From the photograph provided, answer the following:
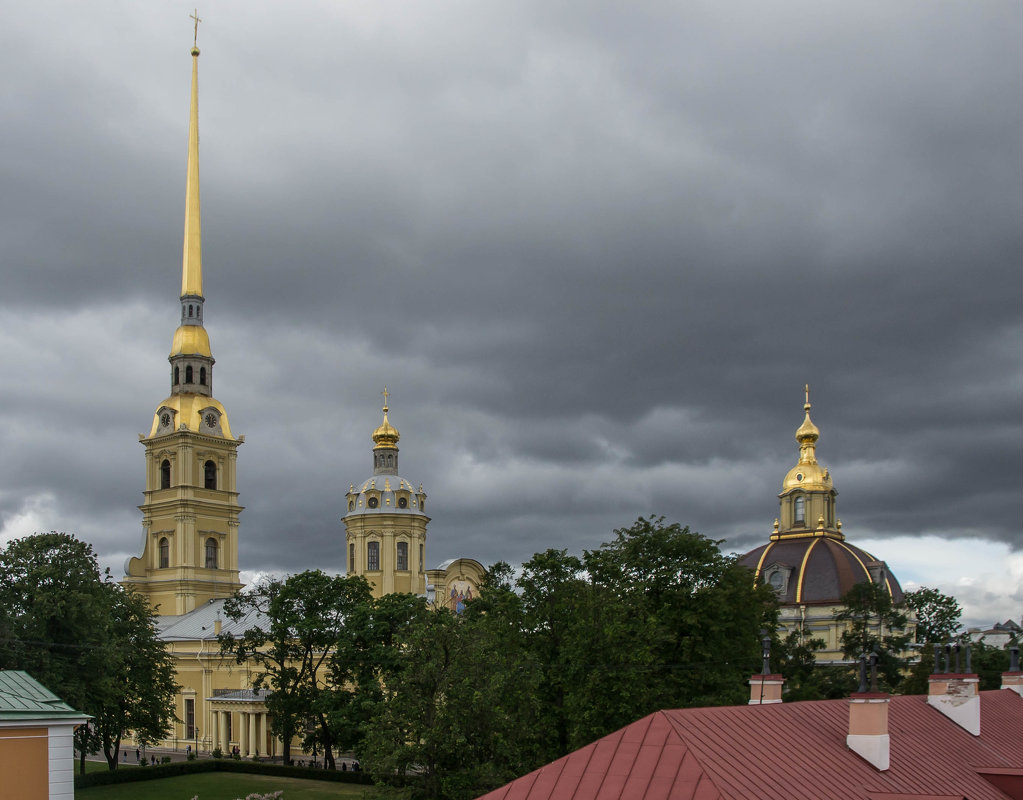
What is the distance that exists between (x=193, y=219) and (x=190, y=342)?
10831mm

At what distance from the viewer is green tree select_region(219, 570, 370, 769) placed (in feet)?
178

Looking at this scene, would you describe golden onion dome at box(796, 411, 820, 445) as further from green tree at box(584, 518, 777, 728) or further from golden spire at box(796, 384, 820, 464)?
green tree at box(584, 518, 777, 728)

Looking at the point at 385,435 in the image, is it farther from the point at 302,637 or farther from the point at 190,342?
the point at 302,637

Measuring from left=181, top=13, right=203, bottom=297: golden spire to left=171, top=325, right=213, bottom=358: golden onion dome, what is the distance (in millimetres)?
3094

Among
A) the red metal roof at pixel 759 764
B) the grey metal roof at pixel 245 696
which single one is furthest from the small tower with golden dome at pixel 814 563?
the red metal roof at pixel 759 764

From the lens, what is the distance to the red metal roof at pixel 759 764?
17.3m

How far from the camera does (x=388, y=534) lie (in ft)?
276

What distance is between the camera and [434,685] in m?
30.7

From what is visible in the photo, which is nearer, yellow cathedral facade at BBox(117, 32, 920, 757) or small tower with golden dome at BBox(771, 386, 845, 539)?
yellow cathedral facade at BBox(117, 32, 920, 757)

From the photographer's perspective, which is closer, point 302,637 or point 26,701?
point 26,701

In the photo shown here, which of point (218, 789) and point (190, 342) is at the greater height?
point (190, 342)

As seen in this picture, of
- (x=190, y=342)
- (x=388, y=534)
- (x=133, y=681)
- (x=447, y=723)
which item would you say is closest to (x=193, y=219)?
(x=190, y=342)

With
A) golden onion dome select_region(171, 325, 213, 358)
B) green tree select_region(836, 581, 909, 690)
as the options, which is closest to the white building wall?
green tree select_region(836, 581, 909, 690)

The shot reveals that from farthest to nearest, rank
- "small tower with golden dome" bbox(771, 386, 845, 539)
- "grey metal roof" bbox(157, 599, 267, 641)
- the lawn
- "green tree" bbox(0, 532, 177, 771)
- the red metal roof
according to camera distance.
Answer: "small tower with golden dome" bbox(771, 386, 845, 539), "grey metal roof" bbox(157, 599, 267, 641), the lawn, "green tree" bbox(0, 532, 177, 771), the red metal roof
